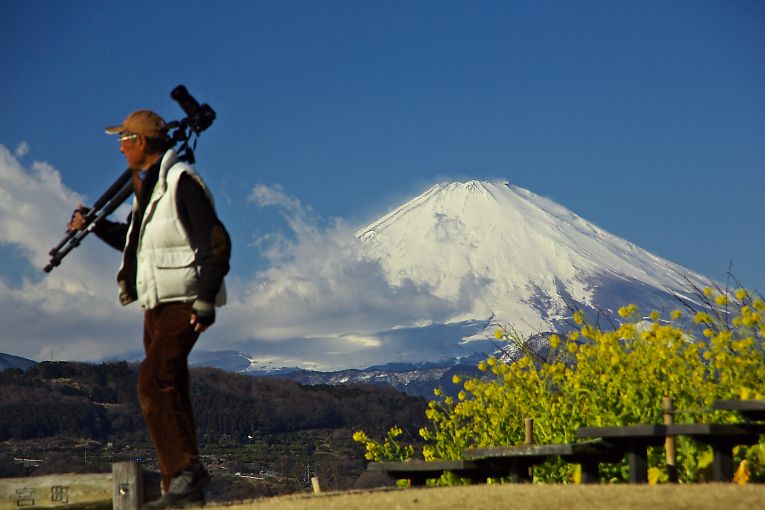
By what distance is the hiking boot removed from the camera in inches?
396

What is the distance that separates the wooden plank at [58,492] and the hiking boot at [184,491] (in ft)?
2.76

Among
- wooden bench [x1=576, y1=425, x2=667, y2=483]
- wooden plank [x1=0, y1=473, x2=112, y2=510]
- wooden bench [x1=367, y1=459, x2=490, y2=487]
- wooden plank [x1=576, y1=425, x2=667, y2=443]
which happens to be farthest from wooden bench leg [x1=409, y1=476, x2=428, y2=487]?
wooden plank [x1=0, y1=473, x2=112, y2=510]

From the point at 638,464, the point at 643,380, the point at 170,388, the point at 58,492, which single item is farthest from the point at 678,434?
the point at 58,492

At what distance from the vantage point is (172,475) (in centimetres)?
1012

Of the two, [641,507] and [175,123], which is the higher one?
[175,123]

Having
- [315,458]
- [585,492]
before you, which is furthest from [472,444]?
[315,458]

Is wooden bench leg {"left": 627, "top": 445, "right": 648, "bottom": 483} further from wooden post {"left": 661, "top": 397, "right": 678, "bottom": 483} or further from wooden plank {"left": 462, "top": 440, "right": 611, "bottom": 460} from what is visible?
wooden post {"left": 661, "top": 397, "right": 678, "bottom": 483}

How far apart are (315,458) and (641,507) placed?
172068 millimetres

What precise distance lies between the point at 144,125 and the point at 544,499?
4.15 meters

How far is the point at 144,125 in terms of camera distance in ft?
34.5

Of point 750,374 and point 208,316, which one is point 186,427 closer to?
point 208,316

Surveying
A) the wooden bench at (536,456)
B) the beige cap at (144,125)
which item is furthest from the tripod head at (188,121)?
the wooden bench at (536,456)

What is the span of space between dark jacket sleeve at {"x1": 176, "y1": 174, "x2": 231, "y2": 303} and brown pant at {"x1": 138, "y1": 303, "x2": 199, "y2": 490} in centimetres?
29

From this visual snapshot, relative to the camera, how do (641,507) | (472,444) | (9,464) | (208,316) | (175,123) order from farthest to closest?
(9,464), (472,444), (175,123), (208,316), (641,507)
